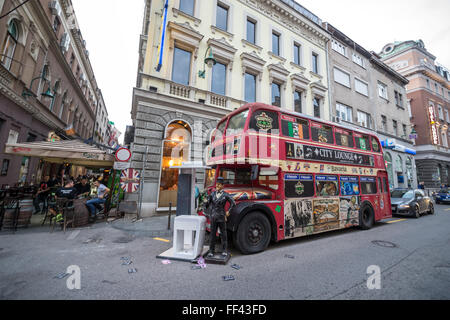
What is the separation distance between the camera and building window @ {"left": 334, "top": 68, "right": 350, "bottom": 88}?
19234 mm

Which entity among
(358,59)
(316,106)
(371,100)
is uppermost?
(358,59)

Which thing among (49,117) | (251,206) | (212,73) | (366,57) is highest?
(366,57)

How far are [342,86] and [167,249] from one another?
870 inches

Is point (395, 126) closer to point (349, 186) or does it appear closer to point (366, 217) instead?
point (366, 217)

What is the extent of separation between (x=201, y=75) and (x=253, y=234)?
9.64m

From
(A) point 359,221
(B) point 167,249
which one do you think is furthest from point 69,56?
(A) point 359,221

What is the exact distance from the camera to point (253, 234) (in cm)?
506

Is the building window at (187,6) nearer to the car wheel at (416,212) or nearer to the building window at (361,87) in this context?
the car wheel at (416,212)

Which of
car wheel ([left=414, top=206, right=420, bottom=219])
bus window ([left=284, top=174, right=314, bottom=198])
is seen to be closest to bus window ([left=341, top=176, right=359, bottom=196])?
bus window ([left=284, top=174, right=314, bottom=198])

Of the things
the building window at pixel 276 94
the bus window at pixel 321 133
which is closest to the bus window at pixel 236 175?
the bus window at pixel 321 133

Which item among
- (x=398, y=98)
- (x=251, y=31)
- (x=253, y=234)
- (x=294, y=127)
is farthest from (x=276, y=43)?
(x=398, y=98)

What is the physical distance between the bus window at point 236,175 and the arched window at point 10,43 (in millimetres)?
13709

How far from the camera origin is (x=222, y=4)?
13.0 m
